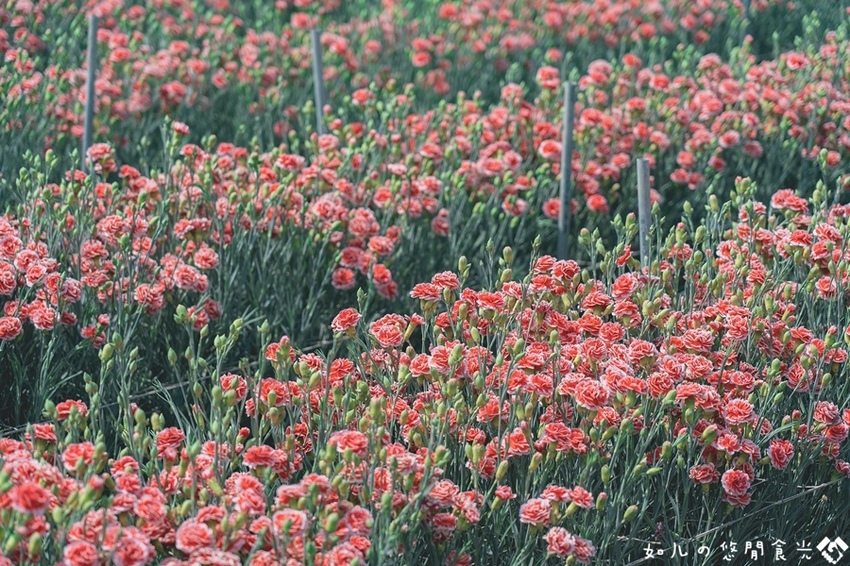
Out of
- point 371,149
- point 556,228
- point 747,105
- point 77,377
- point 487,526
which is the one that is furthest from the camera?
point 747,105

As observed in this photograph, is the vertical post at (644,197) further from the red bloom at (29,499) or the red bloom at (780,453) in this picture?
the red bloom at (29,499)

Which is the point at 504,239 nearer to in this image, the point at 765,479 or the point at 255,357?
the point at 255,357

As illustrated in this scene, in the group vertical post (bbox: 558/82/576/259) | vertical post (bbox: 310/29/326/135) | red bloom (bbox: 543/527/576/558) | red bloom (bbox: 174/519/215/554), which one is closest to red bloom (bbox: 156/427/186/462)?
red bloom (bbox: 174/519/215/554)

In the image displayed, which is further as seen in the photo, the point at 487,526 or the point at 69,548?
the point at 487,526

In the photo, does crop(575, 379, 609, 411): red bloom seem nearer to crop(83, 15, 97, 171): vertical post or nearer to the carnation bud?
the carnation bud

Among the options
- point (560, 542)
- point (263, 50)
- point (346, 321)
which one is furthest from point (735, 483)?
point (263, 50)

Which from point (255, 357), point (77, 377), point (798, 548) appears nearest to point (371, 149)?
point (255, 357)

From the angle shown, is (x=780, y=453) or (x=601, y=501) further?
(x=780, y=453)

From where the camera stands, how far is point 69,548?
1771 millimetres

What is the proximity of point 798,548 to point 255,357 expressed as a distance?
6.14 feet

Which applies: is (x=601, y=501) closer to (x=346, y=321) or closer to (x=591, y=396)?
(x=591, y=396)

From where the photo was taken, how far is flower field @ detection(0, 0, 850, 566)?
83.4 inches

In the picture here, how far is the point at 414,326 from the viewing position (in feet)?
8.79

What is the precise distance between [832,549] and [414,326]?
120cm
